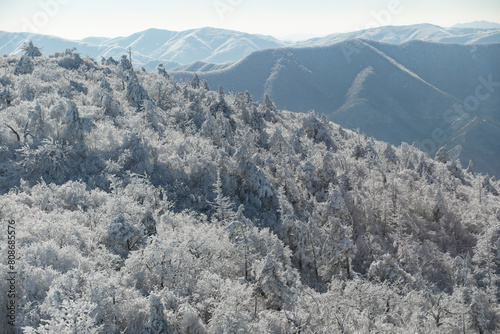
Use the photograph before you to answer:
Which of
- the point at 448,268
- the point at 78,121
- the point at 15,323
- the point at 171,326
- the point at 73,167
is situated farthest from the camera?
the point at 448,268

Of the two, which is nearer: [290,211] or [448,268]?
[290,211]

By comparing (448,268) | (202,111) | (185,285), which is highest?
(202,111)

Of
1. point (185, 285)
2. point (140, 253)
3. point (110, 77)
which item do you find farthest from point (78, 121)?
point (110, 77)

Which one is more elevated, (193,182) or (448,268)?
(193,182)

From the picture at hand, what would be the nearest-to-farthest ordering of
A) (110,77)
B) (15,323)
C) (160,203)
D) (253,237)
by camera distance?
(15,323), (253,237), (160,203), (110,77)

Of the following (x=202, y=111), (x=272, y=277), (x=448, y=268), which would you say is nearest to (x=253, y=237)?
(x=272, y=277)

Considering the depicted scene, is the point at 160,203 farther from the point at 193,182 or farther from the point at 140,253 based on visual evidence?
the point at 140,253
